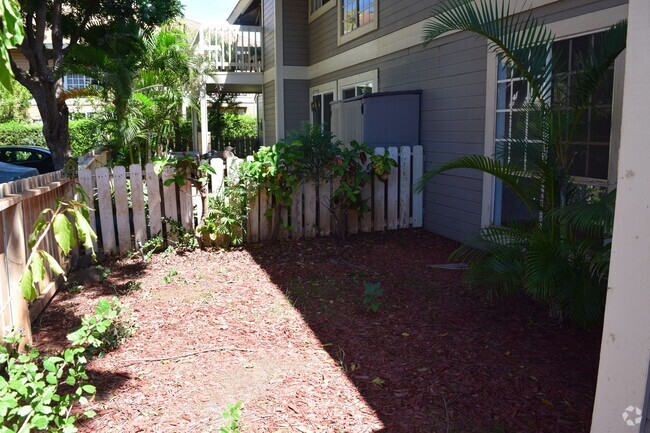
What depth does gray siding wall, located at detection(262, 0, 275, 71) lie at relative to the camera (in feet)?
49.0

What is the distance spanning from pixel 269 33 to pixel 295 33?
55.1 inches

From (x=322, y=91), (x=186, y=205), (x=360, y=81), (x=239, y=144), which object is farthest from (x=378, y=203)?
(x=239, y=144)

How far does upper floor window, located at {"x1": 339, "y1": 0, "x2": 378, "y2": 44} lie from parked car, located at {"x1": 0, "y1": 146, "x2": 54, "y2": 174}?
285 inches

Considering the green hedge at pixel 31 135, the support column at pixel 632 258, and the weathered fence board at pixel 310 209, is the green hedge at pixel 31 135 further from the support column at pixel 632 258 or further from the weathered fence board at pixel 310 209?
the support column at pixel 632 258

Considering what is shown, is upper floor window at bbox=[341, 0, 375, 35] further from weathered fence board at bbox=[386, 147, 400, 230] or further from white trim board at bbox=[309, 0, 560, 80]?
weathered fence board at bbox=[386, 147, 400, 230]

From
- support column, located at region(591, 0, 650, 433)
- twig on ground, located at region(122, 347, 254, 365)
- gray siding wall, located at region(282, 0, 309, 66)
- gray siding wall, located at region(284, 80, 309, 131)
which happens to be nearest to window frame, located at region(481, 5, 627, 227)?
support column, located at region(591, 0, 650, 433)

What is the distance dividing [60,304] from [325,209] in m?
3.55

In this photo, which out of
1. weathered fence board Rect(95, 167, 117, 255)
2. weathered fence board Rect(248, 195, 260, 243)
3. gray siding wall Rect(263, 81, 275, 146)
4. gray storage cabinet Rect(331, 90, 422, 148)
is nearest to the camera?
weathered fence board Rect(95, 167, 117, 255)

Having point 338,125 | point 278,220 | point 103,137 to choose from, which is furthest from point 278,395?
point 103,137

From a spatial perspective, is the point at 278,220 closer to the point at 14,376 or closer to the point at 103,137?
the point at 14,376

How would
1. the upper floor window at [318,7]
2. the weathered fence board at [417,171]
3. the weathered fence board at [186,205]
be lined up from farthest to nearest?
1. the upper floor window at [318,7]
2. the weathered fence board at [417,171]
3. the weathered fence board at [186,205]

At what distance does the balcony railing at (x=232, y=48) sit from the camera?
1584 centimetres

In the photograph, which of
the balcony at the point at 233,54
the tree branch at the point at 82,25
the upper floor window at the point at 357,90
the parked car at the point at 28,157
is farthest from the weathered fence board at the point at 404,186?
the balcony at the point at 233,54

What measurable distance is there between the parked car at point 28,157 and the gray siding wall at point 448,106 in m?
8.50
